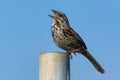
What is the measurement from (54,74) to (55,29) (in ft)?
16.9

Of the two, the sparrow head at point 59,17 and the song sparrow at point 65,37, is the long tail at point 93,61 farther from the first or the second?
the sparrow head at point 59,17

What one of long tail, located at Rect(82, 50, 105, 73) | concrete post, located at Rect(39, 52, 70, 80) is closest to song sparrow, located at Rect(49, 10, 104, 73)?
long tail, located at Rect(82, 50, 105, 73)

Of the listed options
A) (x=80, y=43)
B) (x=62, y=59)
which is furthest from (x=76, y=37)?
(x=62, y=59)

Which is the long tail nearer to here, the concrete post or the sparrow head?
the sparrow head

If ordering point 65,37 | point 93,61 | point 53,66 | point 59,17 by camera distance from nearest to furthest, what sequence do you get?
point 53,66, point 93,61, point 65,37, point 59,17

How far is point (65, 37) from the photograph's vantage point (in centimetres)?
1165

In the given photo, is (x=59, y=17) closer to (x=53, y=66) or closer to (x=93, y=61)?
(x=93, y=61)

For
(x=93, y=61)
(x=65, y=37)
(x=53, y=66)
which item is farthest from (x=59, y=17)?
(x=53, y=66)

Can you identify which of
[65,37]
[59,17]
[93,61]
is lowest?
[93,61]

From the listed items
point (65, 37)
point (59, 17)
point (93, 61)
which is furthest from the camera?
point (59, 17)

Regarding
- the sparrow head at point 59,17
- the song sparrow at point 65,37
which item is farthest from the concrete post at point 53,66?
the sparrow head at point 59,17

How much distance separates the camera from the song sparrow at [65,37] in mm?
11461

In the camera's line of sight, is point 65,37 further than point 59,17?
No

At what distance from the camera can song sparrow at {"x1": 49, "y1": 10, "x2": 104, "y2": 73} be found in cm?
1146
